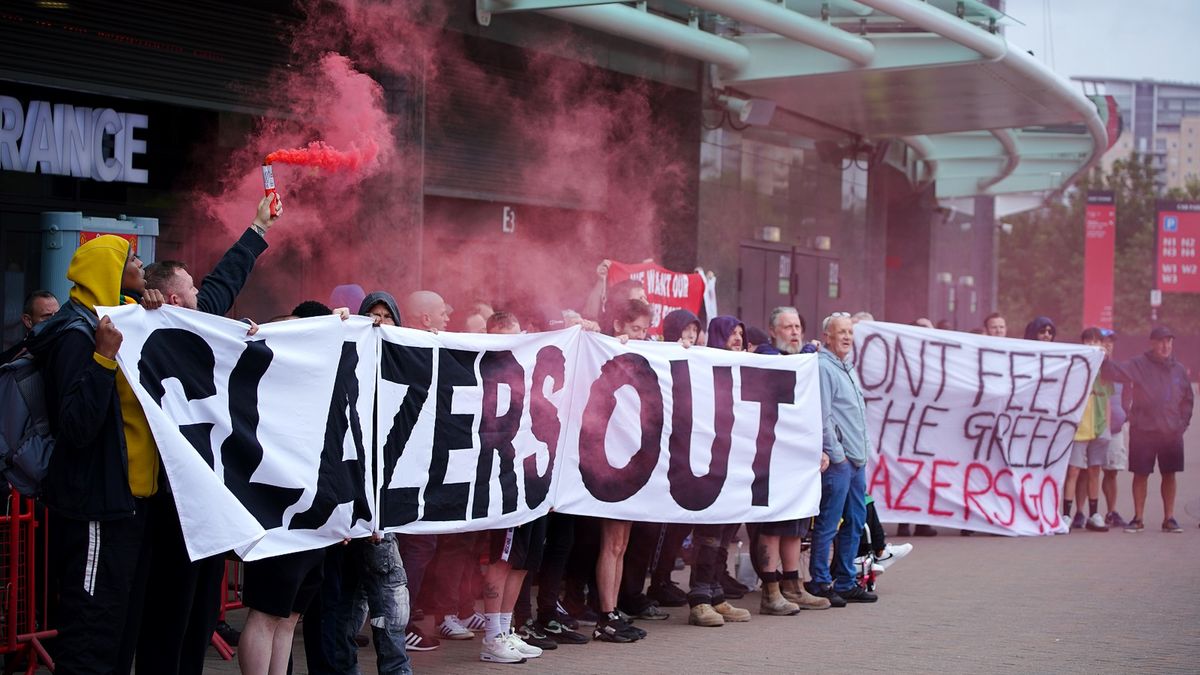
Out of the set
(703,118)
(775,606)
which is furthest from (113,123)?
(703,118)

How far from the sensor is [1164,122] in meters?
184

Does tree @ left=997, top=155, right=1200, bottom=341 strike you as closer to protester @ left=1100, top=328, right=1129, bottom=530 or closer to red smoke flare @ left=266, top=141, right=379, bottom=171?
protester @ left=1100, top=328, right=1129, bottom=530

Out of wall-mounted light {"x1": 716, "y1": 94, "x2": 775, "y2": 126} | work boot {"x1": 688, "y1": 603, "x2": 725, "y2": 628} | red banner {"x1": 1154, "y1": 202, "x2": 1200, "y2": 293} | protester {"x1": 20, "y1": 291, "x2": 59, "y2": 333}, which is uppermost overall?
wall-mounted light {"x1": 716, "y1": 94, "x2": 775, "y2": 126}

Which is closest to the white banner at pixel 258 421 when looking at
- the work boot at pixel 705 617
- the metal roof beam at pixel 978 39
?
the work boot at pixel 705 617

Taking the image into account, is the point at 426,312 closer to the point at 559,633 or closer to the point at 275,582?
the point at 559,633

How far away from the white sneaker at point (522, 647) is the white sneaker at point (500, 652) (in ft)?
0.08

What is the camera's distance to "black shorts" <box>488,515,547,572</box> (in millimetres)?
7086

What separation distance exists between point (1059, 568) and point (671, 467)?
4.06 metres

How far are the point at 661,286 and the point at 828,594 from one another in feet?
12.6

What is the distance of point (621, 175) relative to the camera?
1511 centimetres

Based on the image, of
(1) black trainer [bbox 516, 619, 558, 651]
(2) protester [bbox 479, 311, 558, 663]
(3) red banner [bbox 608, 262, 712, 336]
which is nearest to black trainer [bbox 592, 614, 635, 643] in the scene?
(1) black trainer [bbox 516, 619, 558, 651]

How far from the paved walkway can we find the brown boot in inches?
4.8

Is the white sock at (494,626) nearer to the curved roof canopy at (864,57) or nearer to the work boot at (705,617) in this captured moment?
the work boot at (705,617)

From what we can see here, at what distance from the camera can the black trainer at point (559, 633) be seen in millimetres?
7484
